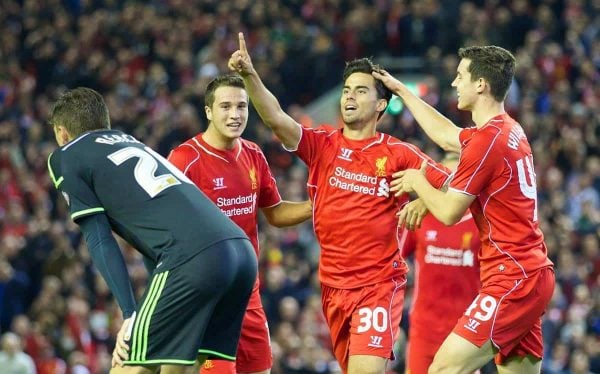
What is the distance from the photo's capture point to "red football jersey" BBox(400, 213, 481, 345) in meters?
9.49

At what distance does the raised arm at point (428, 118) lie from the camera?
8492 mm

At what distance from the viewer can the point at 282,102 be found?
20.7 metres

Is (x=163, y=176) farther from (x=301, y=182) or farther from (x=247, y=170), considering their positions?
(x=301, y=182)

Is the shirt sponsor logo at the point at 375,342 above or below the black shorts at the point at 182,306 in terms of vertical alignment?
below

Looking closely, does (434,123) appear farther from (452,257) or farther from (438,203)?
(452,257)

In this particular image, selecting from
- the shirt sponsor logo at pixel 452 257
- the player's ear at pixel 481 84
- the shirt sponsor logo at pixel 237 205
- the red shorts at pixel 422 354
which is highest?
the player's ear at pixel 481 84

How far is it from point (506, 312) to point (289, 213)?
6.75 ft

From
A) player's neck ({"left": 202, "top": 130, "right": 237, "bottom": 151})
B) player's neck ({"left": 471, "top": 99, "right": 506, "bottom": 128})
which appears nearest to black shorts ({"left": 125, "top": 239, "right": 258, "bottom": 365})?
player's neck ({"left": 202, "top": 130, "right": 237, "bottom": 151})

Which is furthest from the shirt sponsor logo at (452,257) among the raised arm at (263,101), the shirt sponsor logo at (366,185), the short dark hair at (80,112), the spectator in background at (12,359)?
the spectator in background at (12,359)

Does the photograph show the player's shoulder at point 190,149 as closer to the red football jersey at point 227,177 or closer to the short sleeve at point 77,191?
the red football jersey at point 227,177

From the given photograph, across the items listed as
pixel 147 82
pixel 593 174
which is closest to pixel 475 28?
pixel 593 174

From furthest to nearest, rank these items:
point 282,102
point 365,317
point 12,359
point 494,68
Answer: point 282,102 → point 12,359 → point 365,317 → point 494,68

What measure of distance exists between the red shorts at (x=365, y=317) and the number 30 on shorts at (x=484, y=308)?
2.26ft

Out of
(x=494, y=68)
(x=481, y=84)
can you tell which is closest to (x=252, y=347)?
(x=481, y=84)
